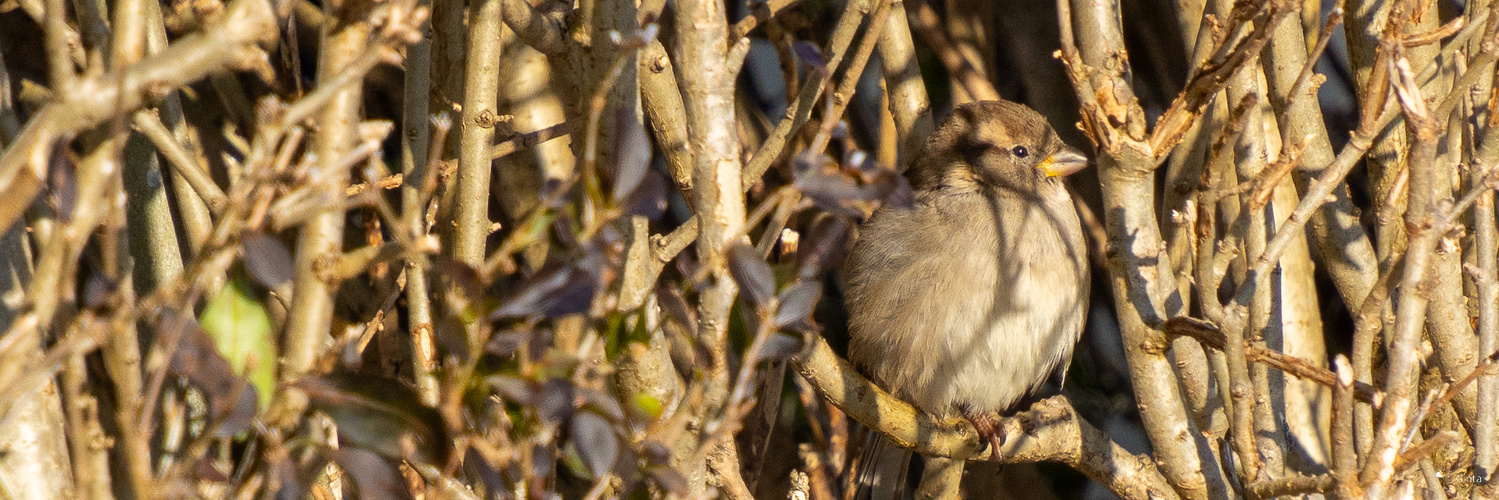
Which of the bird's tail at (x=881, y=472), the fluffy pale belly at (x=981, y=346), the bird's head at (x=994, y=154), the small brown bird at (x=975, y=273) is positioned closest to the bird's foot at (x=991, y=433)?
the small brown bird at (x=975, y=273)

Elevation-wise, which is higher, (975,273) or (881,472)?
(975,273)

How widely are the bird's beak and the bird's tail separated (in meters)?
1.02

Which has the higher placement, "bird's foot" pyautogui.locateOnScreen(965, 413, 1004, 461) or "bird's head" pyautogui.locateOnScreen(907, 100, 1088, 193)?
"bird's head" pyautogui.locateOnScreen(907, 100, 1088, 193)

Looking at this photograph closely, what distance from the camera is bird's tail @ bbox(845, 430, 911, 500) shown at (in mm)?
3926

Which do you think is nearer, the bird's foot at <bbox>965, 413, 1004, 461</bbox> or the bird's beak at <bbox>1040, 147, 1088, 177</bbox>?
the bird's foot at <bbox>965, 413, 1004, 461</bbox>

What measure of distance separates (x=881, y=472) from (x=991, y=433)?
A: 2.33 feet

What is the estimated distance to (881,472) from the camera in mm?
3934

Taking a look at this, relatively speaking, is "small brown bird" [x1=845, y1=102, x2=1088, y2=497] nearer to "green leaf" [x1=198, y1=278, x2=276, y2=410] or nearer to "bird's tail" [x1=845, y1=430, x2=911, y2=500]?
"bird's tail" [x1=845, y1=430, x2=911, y2=500]

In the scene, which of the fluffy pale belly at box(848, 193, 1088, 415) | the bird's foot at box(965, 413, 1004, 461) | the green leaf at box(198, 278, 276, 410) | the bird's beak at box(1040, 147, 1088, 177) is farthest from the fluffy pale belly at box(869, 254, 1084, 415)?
the green leaf at box(198, 278, 276, 410)

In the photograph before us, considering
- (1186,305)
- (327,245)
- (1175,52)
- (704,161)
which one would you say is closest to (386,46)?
(327,245)

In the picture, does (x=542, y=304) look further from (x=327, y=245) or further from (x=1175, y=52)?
(x=1175, y=52)

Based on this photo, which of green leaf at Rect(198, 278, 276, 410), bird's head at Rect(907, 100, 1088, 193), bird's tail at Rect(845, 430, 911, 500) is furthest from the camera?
bird's tail at Rect(845, 430, 911, 500)

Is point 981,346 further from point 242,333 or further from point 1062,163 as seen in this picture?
point 242,333

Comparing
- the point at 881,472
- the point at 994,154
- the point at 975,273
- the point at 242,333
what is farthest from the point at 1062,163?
the point at 242,333
